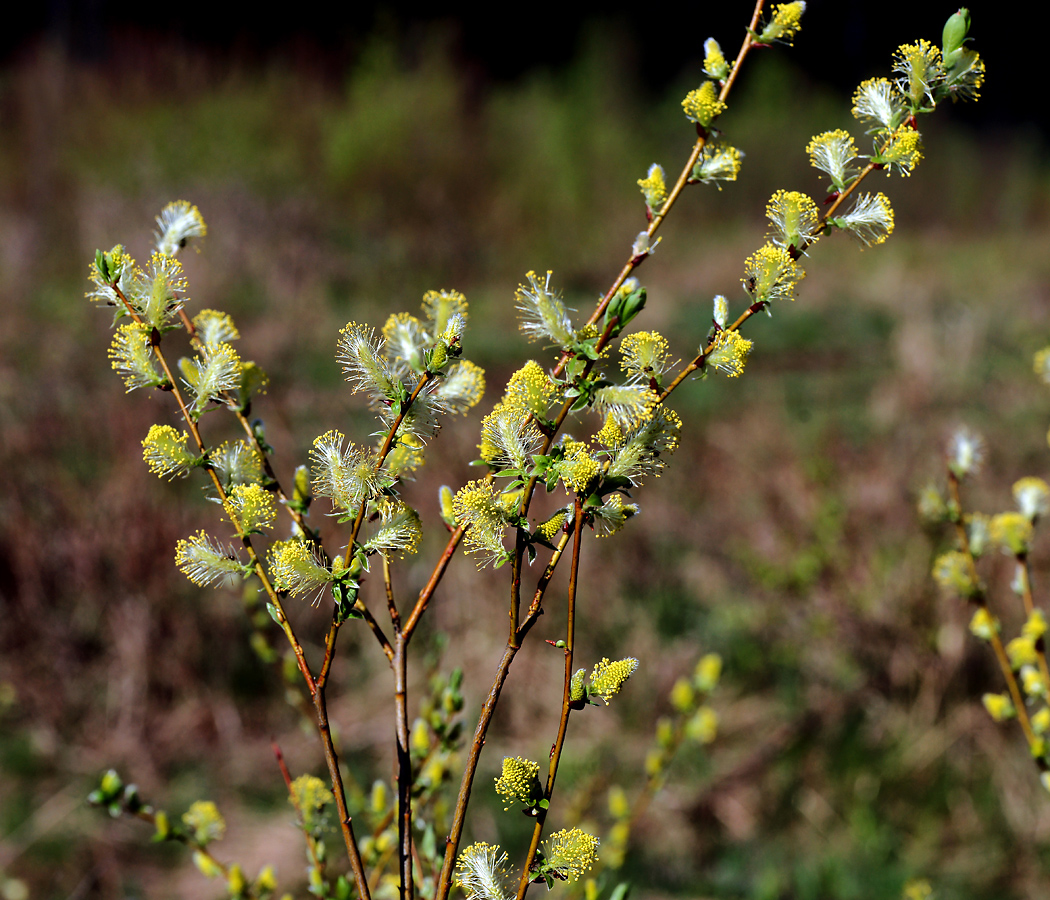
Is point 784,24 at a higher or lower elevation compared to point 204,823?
higher

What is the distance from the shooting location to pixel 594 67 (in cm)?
1220

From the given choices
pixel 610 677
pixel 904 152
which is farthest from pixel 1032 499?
pixel 610 677

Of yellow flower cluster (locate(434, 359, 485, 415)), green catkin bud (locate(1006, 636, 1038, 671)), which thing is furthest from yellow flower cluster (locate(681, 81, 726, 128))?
green catkin bud (locate(1006, 636, 1038, 671))

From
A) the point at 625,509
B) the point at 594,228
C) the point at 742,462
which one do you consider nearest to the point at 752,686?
the point at 742,462

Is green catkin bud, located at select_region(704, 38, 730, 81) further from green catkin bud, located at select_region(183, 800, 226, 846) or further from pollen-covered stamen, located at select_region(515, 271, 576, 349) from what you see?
green catkin bud, located at select_region(183, 800, 226, 846)

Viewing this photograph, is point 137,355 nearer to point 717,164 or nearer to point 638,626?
point 717,164

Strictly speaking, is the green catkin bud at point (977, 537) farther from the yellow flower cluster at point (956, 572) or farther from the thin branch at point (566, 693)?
the thin branch at point (566, 693)

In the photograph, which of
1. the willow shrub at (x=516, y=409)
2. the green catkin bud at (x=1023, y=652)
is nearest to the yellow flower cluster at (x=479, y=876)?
the willow shrub at (x=516, y=409)


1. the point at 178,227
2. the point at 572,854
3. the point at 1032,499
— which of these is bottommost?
the point at 572,854

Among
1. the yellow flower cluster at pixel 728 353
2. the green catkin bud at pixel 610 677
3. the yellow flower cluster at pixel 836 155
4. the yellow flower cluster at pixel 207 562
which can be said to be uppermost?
the yellow flower cluster at pixel 836 155

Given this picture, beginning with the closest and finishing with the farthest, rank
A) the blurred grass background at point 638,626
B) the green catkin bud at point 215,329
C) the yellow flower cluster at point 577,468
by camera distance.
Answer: the yellow flower cluster at point 577,468
the green catkin bud at point 215,329
the blurred grass background at point 638,626

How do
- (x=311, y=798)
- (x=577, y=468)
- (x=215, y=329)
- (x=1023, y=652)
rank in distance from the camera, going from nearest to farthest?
(x=577, y=468) → (x=215, y=329) → (x=311, y=798) → (x=1023, y=652)

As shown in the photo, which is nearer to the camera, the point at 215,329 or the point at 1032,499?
the point at 215,329

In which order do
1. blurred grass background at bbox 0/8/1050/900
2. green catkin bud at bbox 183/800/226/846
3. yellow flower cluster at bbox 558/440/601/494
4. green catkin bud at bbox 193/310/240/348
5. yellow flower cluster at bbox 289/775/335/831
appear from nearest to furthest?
1. yellow flower cluster at bbox 558/440/601/494
2. green catkin bud at bbox 193/310/240/348
3. yellow flower cluster at bbox 289/775/335/831
4. green catkin bud at bbox 183/800/226/846
5. blurred grass background at bbox 0/8/1050/900
